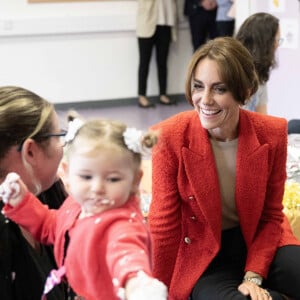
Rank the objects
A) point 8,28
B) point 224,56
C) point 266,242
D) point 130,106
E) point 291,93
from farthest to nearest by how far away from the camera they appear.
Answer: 1. point 130,106
2. point 8,28
3. point 291,93
4. point 266,242
5. point 224,56

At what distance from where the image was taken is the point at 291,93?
4.09 m

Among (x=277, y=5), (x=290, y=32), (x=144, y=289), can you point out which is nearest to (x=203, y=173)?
(x=144, y=289)

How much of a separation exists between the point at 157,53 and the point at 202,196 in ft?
13.4

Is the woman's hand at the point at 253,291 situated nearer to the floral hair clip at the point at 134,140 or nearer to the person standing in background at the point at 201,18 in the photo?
the floral hair clip at the point at 134,140

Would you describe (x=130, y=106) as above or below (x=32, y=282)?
below

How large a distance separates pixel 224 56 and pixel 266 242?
62 centimetres

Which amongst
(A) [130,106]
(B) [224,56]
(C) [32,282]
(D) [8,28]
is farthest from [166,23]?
(C) [32,282]

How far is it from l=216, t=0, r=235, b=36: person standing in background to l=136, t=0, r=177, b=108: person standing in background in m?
0.56

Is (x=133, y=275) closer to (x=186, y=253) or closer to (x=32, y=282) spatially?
(x=32, y=282)

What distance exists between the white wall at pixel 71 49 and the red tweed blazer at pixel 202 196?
392 cm

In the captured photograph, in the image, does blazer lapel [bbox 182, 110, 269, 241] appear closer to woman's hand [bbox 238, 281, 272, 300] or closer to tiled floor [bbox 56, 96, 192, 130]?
woman's hand [bbox 238, 281, 272, 300]

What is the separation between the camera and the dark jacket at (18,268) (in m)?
1.16

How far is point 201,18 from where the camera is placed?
5.35m

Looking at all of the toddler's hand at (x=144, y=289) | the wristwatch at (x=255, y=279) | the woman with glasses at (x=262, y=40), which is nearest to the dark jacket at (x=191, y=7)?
the woman with glasses at (x=262, y=40)
